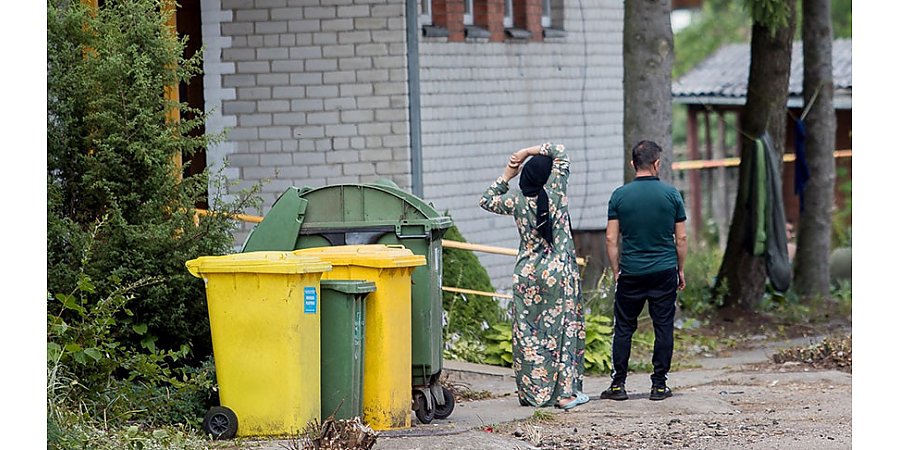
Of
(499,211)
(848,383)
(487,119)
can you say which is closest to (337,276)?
(499,211)

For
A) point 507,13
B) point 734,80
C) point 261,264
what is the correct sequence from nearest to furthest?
point 261,264, point 507,13, point 734,80

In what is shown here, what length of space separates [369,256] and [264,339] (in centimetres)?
74

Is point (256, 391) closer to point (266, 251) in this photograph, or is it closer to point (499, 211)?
point (266, 251)

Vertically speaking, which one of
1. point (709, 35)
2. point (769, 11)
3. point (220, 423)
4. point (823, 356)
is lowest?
point (823, 356)

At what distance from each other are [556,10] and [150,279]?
7590 mm

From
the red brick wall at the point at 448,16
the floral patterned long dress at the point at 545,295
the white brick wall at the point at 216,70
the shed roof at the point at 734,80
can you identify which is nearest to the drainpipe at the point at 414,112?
the red brick wall at the point at 448,16

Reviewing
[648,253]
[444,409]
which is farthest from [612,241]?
[444,409]

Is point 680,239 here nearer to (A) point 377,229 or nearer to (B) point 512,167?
(B) point 512,167

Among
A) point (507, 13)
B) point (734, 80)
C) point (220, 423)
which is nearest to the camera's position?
point (220, 423)

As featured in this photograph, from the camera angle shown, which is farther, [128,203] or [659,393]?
[659,393]

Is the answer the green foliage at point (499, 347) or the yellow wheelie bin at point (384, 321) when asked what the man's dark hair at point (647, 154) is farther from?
the green foliage at point (499, 347)

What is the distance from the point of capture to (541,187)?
8.20 m

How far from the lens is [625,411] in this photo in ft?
26.9

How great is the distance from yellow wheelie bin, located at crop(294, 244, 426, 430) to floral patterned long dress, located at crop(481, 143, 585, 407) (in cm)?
108
